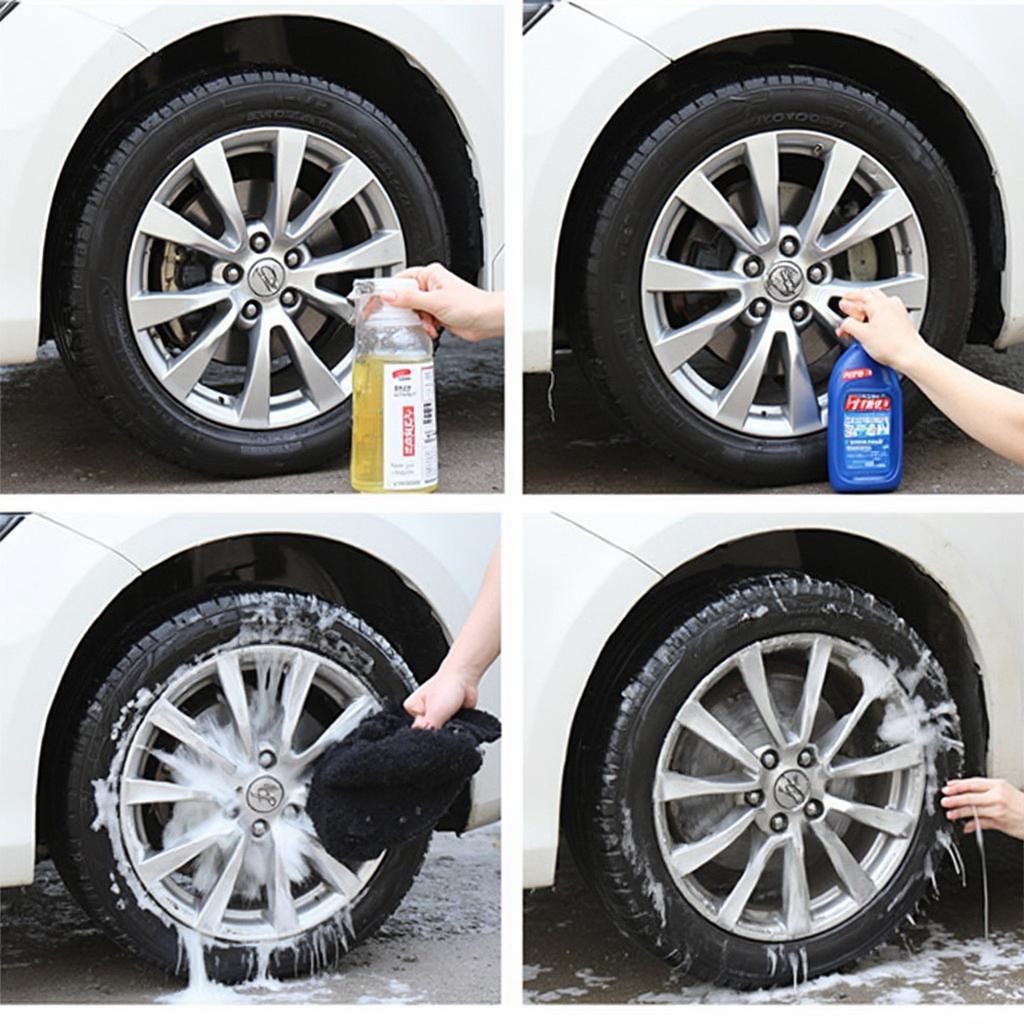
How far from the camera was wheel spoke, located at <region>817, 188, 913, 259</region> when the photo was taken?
2279mm

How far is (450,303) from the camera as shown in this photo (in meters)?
2.26

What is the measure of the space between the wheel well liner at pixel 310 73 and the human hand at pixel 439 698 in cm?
70

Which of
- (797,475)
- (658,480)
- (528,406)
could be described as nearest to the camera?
(797,475)

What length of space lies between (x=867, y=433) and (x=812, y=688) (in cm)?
45

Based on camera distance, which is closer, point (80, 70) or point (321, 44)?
point (80, 70)

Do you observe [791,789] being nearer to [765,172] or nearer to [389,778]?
[389,778]

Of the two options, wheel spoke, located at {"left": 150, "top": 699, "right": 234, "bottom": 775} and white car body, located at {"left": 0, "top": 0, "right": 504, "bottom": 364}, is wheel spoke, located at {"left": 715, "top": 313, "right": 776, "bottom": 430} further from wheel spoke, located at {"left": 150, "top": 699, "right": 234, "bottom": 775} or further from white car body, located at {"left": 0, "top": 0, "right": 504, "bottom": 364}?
wheel spoke, located at {"left": 150, "top": 699, "right": 234, "bottom": 775}

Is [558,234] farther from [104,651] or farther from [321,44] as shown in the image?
[104,651]

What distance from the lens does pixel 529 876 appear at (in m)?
2.05

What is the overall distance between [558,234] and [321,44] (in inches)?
21.4

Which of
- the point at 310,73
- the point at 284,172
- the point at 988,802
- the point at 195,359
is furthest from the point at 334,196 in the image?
the point at 988,802

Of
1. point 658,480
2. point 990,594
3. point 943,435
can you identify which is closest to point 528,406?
point 658,480

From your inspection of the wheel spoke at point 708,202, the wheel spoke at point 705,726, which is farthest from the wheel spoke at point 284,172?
the wheel spoke at point 705,726

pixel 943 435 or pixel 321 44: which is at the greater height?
pixel 321 44
